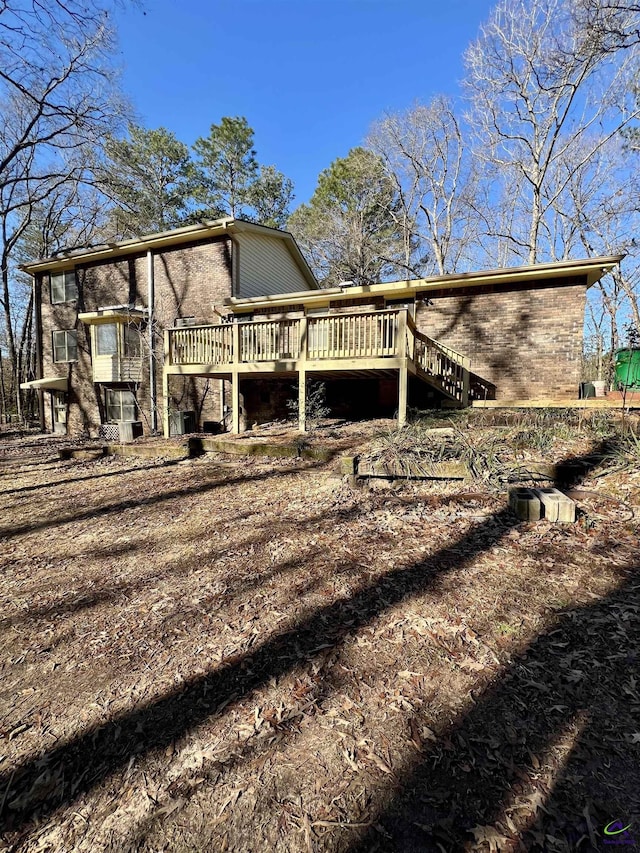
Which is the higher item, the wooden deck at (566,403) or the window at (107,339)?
the window at (107,339)

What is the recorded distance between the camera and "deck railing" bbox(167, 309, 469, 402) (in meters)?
8.28

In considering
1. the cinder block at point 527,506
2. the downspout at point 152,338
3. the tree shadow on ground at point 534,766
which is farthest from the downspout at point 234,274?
the tree shadow on ground at point 534,766

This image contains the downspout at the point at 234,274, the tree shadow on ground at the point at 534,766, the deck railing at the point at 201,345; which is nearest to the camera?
the tree shadow on ground at the point at 534,766

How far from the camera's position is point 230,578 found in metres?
3.32

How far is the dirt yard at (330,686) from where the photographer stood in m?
1.48

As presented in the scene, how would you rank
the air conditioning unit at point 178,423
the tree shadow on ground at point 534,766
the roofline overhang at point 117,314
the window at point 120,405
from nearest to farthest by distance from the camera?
the tree shadow on ground at point 534,766, the air conditioning unit at point 178,423, the roofline overhang at point 117,314, the window at point 120,405

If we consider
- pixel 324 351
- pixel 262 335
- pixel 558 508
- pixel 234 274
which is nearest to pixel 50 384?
pixel 234 274

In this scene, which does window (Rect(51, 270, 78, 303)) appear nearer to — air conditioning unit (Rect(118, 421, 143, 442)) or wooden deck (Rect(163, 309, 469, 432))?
air conditioning unit (Rect(118, 421, 143, 442))

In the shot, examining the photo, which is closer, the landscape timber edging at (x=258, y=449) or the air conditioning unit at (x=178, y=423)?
the landscape timber edging at (x=258, y=449)

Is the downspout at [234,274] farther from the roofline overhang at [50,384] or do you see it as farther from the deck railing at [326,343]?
the roofline overhang at [50,384]

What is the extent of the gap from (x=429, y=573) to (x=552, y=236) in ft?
73.1

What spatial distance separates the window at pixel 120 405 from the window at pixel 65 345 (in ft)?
8.29

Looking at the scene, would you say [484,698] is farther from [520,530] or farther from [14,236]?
[14,236]

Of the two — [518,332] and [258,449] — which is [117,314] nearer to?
[258,449]
